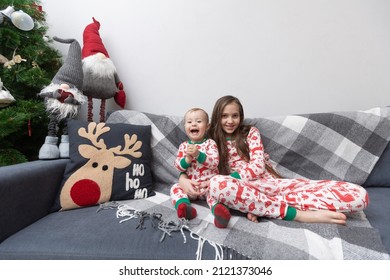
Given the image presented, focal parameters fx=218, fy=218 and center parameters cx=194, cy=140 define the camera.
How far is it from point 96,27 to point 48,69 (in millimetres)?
402

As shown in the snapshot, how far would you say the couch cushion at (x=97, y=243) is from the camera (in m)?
0.69

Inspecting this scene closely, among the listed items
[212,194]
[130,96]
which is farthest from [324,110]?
[130,96]

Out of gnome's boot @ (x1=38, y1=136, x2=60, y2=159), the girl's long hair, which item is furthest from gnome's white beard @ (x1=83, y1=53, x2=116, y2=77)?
the girl's long hair

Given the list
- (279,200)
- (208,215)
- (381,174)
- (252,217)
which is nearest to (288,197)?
(279,200)

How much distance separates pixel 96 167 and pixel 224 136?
26.8 inches

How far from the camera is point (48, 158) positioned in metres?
1.06

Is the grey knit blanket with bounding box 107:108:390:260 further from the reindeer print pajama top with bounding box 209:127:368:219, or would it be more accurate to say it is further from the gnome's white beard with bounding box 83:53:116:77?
the gnome's white beard with bounding box 83:53:116:77

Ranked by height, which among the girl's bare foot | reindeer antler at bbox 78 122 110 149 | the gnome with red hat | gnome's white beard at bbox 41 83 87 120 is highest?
the gnome with red hat

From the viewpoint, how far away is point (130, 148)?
1123 millimetres

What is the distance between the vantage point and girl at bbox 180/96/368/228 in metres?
0.85

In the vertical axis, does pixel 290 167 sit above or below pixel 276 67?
below

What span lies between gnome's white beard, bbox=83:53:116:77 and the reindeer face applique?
37 cm

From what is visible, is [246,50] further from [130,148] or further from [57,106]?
[57,106]
